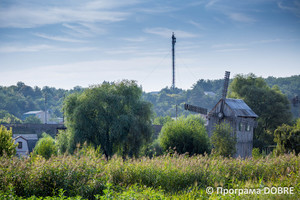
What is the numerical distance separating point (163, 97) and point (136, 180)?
112 metres

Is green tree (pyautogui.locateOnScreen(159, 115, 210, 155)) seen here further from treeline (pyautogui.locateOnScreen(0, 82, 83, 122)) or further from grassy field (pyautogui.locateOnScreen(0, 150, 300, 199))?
treeline (pyautogui.locateOnScreen(0, 82, 83, 122))

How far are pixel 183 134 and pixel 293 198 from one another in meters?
18.8

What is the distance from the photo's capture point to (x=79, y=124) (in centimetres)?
3142

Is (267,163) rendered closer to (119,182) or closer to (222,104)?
(119,182)

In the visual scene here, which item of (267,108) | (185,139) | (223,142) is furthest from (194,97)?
(223,142)

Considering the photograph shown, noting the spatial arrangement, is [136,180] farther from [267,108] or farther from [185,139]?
[267,108]

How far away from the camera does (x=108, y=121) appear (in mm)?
31938

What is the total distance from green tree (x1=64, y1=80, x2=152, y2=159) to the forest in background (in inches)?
2441

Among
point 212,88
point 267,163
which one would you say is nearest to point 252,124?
point 267,163

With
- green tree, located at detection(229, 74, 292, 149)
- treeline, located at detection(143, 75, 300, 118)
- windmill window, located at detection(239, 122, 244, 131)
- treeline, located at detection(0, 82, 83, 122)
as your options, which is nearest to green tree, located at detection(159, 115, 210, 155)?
windmill window, located at detection(239, 122, 244, 131)

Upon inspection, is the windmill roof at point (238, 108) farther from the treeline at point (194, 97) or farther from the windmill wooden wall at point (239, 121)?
the treeline at point (194, 97)

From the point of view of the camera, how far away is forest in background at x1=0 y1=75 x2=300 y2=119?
359 ft

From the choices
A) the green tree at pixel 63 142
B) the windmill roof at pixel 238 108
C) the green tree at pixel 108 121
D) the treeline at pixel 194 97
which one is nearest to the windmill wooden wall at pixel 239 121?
the windmill roof at pixel 238 108

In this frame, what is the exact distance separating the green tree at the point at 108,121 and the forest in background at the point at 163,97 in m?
62.0
